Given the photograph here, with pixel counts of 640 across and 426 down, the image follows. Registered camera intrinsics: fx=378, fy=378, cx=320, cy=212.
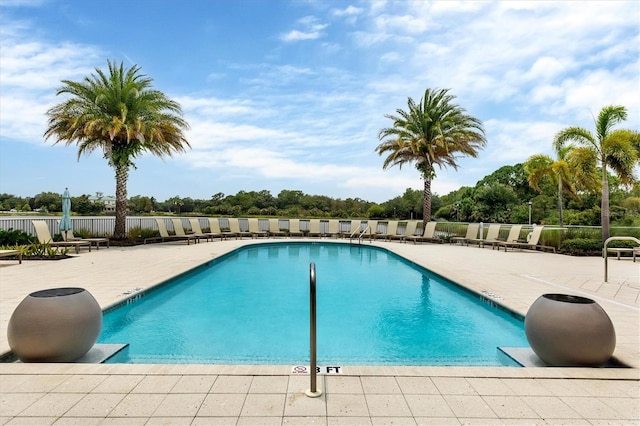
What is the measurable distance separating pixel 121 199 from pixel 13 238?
364 cm

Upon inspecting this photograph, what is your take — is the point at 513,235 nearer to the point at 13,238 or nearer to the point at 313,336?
the point at 313,336

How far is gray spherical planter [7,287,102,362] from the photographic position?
310cm

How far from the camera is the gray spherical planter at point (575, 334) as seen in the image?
3.13 meters

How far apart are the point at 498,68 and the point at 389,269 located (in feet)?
24.1

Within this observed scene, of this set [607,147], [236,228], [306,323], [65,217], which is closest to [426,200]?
[607,147]

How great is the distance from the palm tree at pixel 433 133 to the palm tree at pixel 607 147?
4.13 meters

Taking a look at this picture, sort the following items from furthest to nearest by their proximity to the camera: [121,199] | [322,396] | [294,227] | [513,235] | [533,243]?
[294,227] → [121,199] → [513,235] → [533,243] → [322,396]

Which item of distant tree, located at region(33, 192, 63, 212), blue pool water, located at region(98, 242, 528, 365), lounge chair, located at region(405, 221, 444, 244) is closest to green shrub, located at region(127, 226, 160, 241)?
blue pool water, located at region(98, 242, 528, 365)

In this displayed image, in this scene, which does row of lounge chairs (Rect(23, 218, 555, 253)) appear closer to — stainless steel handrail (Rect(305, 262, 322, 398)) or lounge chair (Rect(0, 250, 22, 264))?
lounge chair (Rect(0, 250, 22, 264))

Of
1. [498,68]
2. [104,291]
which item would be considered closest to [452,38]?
[498,68]

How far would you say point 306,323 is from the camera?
5.51 m

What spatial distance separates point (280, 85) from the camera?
16938mm

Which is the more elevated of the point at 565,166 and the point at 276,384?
the point at 565,166

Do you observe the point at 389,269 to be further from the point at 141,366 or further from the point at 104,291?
the point at 141,366
